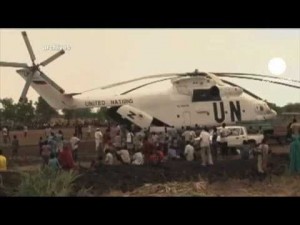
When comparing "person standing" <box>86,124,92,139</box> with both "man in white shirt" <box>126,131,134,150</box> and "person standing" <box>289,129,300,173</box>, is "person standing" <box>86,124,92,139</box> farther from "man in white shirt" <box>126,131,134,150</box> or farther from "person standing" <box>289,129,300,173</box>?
"person standing" <box>289,129,300,173</box>

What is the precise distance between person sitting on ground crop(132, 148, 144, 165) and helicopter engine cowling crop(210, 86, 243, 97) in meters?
0.88

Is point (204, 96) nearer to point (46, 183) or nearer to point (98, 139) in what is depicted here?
point (98, 139)

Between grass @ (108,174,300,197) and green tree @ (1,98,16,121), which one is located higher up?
green tree @ (1,98,16,121)

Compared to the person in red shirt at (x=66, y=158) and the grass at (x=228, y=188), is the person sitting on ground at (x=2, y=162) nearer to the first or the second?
the person in red shirt at (x=66, y=158)

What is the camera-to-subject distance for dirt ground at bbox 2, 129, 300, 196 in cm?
980

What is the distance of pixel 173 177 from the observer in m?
9.85

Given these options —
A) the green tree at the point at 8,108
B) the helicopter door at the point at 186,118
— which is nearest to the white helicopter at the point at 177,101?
the helicopter door at the point at 186,118

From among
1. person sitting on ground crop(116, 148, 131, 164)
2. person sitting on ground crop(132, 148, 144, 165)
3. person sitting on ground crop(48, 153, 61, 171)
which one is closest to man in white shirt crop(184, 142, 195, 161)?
person sitting on ground crop(132, 148, 144, 165)

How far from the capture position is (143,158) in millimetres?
9883

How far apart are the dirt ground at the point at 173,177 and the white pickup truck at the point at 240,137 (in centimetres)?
14

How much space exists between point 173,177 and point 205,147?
15.7 inches

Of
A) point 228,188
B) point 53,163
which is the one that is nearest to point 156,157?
point 228,188
